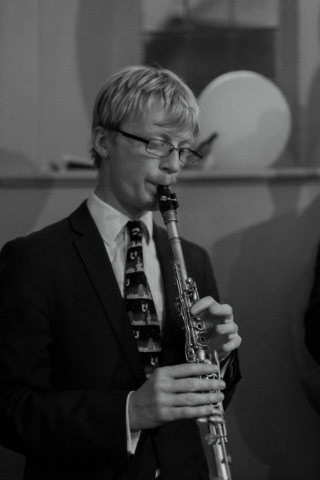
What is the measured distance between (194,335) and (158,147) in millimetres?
507

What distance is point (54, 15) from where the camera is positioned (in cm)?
264

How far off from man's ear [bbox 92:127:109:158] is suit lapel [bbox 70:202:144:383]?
0.19 meters

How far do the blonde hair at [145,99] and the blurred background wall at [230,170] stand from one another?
23.4 inches

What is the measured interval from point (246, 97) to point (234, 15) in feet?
1.99

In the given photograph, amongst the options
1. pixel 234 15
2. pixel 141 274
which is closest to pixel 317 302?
pixel 141 274

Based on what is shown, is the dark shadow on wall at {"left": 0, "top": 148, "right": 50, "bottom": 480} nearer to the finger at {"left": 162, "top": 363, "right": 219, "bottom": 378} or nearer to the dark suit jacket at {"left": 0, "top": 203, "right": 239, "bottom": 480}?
the dark suit jacket at {"left": 0, "top": 203, "right": 239, "bottom": 480}

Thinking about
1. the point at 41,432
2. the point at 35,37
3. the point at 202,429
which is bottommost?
the point at 202,429

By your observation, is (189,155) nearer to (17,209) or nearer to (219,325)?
(219,325)

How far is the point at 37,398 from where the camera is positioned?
148 centimetres

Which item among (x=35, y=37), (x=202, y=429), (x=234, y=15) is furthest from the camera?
(x=234, y=15)

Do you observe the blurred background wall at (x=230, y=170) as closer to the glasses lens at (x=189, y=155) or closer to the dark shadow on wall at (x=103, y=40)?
the dark shadow on wall at (x=103, y=40)

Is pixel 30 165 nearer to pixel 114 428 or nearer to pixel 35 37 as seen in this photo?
pixel 35 37

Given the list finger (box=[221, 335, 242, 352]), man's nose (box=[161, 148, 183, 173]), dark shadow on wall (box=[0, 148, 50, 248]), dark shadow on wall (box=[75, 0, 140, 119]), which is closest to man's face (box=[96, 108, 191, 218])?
man's nose (box=[161, 148, 183, 173])

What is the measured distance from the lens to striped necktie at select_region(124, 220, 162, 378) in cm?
163
